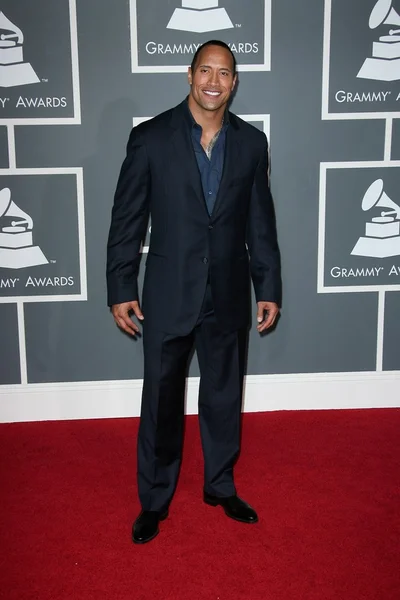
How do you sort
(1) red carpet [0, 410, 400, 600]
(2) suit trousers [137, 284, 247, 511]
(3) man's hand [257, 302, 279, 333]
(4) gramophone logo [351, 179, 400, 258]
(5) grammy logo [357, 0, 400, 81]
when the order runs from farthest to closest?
(4) gramophone logo [351, 179, 400, 258]
(5) grammy logo [357, 0, 400, 81]
(3) man's hand [257, 302, 279, 333]
(2) suit trousers [137, 284, 247, 511]
(1) red carpet [0, 410, 400, 600]

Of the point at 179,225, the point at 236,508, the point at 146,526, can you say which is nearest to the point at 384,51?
the point at 179,225

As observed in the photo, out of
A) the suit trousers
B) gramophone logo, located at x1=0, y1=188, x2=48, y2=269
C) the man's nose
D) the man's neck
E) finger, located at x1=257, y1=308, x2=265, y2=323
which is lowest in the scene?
the suit trousers

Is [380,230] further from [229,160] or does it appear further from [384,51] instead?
[229,160]

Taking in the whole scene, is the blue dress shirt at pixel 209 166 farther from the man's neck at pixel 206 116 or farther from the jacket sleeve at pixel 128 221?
the jacket sleeve at pixel 128 221

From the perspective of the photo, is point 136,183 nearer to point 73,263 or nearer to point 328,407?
point 73,263

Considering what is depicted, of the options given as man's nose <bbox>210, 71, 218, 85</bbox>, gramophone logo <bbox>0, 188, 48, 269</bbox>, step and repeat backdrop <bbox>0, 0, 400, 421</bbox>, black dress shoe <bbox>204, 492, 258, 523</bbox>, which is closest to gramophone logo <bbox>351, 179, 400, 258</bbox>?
step and repeat backdrop <bbox>0, 0, 400, 421</bbox>

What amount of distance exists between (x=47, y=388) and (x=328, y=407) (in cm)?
150

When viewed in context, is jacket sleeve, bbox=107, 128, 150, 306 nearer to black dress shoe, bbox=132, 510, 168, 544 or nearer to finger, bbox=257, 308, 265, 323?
finger, bbox=257, 308, 265, 323

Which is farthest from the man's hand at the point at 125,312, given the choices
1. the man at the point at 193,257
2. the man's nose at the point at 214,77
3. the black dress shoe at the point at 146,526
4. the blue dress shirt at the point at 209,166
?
the man's nose at the point at 214,77

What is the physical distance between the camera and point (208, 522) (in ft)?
8.56

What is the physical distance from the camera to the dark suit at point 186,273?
2.47m

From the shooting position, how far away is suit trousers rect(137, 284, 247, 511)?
2555 mm

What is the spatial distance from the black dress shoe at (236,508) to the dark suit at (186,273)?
4cm

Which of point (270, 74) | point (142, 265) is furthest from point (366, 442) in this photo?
point (270, 74)
